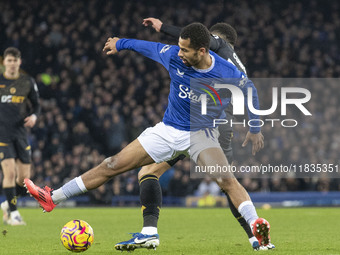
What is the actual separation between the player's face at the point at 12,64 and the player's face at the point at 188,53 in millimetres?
4660

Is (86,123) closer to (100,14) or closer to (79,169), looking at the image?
(79,169)

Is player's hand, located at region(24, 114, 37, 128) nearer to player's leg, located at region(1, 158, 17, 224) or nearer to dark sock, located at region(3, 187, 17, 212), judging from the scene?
player's leg, located at region(1, 158, 17, 224)

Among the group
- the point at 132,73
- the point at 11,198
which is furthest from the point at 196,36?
the point at 132,73

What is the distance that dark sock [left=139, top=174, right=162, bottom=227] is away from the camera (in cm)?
659

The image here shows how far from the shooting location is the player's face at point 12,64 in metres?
10.1

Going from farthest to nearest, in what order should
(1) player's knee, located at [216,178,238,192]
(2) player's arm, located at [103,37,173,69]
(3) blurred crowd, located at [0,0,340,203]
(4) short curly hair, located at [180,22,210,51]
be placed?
(3) blurred crowd, located at [0,0,340,203], (2) player's arm, located at [103,37,173,69], (1) player's knee, located at [216,178,238,192], (4) short curly hair, located at [180,22,210,51]

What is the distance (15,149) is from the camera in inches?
415

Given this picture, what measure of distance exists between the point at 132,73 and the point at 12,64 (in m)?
10.9

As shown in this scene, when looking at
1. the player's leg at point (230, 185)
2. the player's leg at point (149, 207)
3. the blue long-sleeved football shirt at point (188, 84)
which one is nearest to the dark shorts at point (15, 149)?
the player's leg at point (149, 207)

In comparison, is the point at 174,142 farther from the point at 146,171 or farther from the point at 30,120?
the point at 30,120

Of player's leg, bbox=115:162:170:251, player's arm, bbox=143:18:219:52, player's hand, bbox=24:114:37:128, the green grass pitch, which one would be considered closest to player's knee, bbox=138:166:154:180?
player's leg, bbox=115:162:170:251

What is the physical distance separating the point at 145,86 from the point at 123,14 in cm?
349

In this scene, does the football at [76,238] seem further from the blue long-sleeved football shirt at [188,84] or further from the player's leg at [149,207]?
the blue long-sleeved football shirt at [188,84]

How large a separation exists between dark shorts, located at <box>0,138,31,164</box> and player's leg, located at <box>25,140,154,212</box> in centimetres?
400
